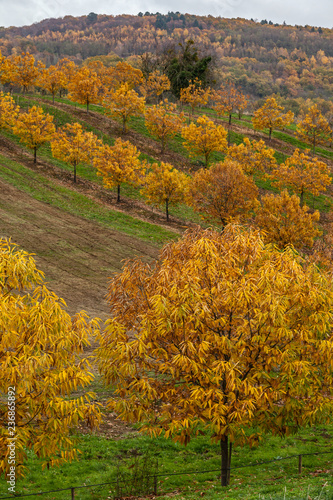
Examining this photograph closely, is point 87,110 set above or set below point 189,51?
below

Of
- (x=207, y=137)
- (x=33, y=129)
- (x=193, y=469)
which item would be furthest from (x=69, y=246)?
(x=207, y=137)

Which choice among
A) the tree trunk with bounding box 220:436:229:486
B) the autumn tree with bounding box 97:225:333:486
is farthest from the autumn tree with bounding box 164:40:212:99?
the tree trunk with bounding box 220:436:229:486

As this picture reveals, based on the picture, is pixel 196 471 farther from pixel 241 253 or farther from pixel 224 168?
pixel 224 168

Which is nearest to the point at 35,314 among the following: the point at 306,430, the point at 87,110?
the point at 306,430

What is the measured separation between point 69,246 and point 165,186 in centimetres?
1511

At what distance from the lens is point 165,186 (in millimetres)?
52062

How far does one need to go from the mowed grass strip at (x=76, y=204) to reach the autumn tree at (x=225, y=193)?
5015mm

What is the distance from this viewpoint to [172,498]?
13922mm

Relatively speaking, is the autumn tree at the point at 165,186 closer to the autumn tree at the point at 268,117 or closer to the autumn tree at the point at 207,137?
the autumn tree at the point at 207,137

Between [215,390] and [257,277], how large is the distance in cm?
345

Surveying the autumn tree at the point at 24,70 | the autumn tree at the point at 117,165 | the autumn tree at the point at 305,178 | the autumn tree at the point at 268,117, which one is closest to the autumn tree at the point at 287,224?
the autumn tree at the point at 305,178

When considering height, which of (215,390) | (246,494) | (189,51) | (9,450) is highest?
(189,51)

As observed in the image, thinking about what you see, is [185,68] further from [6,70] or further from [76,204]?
[76,204]

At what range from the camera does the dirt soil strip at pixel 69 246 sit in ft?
114
